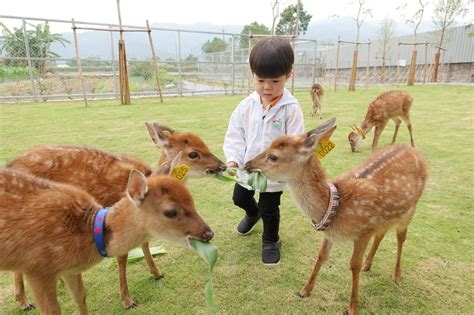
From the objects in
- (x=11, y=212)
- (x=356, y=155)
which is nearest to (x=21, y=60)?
(x=356, y=155)

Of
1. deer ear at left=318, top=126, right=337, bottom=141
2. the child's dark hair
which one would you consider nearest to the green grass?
deer ear at left=318, top=126, right=337, bottom=141

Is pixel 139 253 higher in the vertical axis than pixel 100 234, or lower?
lower

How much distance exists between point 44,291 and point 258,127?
2190mm

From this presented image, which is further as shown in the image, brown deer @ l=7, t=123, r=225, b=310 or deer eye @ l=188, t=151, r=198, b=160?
deer eye @ l=188, t=151, r=198, b=160

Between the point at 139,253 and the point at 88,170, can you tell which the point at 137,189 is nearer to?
the point at 88,170

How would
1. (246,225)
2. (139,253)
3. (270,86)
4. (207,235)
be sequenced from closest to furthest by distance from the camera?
(207,235)
(270,86)
(139,253)
(246,225)

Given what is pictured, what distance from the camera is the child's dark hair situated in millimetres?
3016

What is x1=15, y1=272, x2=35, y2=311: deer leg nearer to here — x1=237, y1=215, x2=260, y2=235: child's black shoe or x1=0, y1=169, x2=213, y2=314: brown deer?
x1=0, y1=169, x2=213, y2=314: brown deer

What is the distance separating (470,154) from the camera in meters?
6.76

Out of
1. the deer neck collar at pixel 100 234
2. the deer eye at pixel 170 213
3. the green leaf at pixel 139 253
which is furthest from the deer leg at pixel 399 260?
the deer neck collar at pixel 100 234

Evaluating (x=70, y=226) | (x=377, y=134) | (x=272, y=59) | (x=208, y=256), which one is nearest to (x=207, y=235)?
(x=208, y=256)

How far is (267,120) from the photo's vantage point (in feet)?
11.0

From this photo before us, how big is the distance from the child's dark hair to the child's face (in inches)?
1.8

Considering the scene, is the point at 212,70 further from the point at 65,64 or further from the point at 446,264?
the point at 446,264
